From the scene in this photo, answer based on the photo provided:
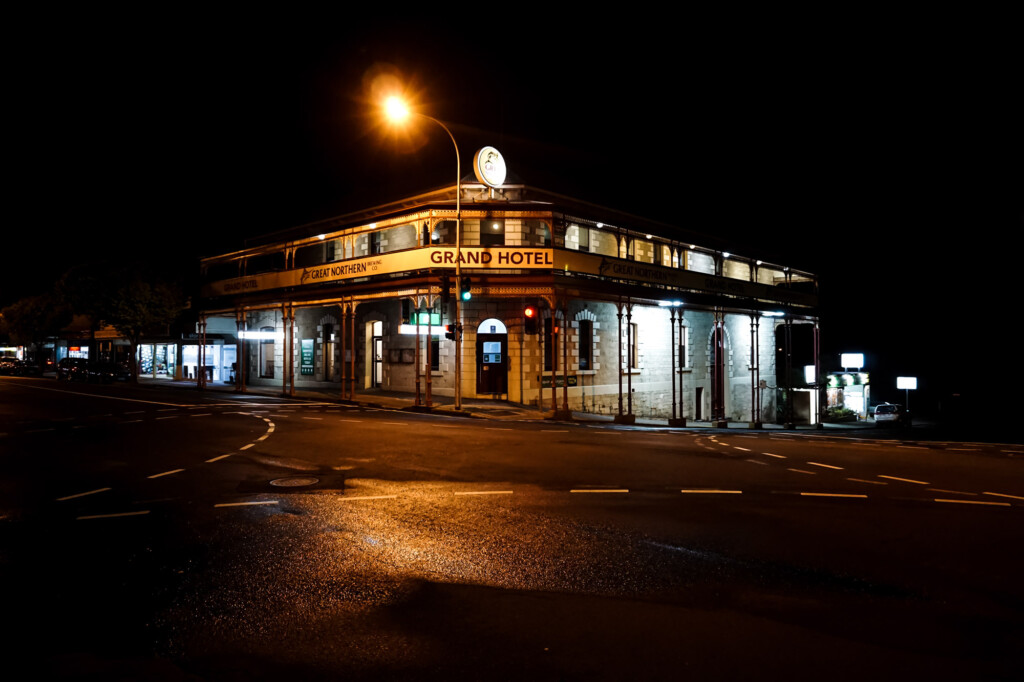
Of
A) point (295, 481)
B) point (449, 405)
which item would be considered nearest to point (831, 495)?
point (295, 481)

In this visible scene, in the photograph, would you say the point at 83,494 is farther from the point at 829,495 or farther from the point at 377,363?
the point at 377,363

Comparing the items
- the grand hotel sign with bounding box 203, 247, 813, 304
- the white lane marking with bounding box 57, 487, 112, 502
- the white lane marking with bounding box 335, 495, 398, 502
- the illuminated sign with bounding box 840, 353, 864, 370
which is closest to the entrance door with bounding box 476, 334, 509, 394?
the grand hotel sign with bounding box 203, 247, 813, 304

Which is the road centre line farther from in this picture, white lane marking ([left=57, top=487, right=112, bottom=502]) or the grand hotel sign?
the grand hotel sign

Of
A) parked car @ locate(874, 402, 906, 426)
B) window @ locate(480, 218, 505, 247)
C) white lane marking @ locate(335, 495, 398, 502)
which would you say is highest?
window @ locate(480, 218, 505, 247)

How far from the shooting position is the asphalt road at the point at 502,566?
433 cm

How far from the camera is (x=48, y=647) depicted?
14.5ft

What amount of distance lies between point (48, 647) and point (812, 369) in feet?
141

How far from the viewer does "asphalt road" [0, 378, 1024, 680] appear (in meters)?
4.33

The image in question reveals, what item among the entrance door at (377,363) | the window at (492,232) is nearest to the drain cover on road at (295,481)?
the window at (492,232)

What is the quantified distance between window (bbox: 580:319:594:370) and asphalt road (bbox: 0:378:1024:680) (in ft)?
50.2

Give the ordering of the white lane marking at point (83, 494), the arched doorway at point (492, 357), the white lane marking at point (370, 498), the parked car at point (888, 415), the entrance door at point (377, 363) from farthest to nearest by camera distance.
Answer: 1. the parked car at point (888, 415)
2. the entrance door at point (377, 363)
3. the arched doorway at point (492, 357)
4. the white lane marking at point (83, 494)
5. the white lane marking at point (370, 498)

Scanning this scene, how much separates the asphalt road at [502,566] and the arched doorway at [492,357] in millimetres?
13378

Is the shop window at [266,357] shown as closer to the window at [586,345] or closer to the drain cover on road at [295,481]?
the window at [586,345]

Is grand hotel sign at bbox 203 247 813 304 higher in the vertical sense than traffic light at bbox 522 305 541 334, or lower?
higher
